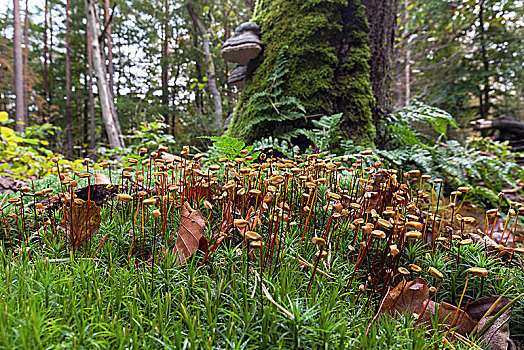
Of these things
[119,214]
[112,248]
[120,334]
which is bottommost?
[120,334]

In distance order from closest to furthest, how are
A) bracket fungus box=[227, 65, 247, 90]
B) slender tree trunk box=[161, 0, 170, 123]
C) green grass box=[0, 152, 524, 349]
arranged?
green grass box=[0, 152, 524, 349] → bracket fungus box=[227, 65, 247, 90] → slender tree trunk box=[161, 0, 170, 123]

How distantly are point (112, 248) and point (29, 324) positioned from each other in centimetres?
65

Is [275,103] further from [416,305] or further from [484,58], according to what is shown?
[484,58]

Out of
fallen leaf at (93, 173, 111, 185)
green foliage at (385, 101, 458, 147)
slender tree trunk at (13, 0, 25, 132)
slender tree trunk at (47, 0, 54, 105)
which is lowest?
fallen leaf at (93, 173, 111, 185)

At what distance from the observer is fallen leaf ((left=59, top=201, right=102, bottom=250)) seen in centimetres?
152

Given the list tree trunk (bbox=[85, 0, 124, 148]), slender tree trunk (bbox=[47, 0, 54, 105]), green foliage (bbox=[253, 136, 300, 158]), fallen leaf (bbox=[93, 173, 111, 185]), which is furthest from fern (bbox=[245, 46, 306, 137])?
slender tree trunk (bbox=[47, 0, 54, 105])

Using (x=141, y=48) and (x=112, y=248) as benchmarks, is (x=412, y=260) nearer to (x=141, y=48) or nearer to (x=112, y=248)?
(x=112, y=248)

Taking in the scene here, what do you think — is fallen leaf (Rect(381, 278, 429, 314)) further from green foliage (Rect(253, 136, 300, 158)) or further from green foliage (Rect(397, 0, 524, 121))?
green foliage (Rect(397, 0, 524, 121))

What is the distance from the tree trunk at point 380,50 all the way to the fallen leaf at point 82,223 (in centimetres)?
357

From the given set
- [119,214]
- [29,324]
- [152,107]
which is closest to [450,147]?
[119,214]

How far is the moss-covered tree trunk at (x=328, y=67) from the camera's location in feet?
12.4

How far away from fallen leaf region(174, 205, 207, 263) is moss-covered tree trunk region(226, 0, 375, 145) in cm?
243

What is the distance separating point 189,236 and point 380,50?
3788 millimetres

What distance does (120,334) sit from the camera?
0.94 meters
